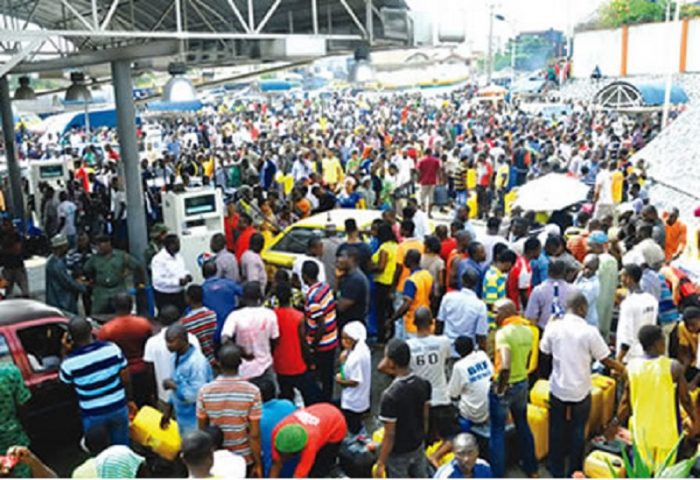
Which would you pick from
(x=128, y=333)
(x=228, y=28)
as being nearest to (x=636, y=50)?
(x=228, y=28)

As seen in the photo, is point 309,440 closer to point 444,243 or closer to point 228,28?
point 444,243

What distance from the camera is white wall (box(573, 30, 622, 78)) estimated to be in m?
41.9

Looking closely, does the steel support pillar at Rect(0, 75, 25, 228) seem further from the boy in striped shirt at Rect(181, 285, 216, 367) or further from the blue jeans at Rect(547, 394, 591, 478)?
the blue jeans at Rect(547, 394, 591, 478)

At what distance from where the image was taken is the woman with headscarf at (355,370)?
570cm

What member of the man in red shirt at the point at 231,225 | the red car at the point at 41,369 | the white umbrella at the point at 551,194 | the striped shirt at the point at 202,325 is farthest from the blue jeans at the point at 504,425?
the man in red shirt at the point at 231,225

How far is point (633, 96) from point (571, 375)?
2321 cm

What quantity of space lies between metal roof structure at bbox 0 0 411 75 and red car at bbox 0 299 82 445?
2839 mm

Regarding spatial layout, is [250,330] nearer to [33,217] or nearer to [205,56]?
[205,56]

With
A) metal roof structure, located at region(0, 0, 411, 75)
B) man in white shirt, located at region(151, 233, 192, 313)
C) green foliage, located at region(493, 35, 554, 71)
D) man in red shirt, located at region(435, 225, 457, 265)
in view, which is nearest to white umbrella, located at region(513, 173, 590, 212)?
man in red shirt, located at region(435, 225, 457, 265)

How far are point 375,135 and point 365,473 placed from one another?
66.9 feet

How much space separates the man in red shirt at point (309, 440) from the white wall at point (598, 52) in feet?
135

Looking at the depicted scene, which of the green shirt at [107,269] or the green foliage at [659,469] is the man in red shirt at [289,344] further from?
the green shirt at [107,269]

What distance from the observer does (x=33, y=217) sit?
17.9 m

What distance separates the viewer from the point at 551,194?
1054cm
